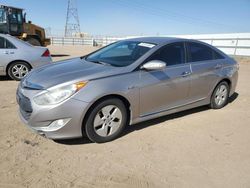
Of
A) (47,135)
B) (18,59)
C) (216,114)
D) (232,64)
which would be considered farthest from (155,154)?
(18,59)

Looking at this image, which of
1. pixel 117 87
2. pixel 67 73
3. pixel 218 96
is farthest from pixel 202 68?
pixel 67 73

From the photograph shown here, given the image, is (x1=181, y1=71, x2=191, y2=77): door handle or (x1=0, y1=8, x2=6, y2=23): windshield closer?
(x1=181, y1=71, x2=191, y2=77): door handle

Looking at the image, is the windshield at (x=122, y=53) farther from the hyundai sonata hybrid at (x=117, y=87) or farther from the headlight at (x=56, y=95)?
the headlight at (x=56, y=95)

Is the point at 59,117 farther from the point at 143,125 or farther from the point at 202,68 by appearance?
the point at 202,68

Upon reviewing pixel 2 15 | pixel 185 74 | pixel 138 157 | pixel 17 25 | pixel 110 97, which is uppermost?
pixel 2 15

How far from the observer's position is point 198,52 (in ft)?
17.5

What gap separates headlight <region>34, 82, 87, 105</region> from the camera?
11.9 ft

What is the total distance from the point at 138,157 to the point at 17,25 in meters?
15.9

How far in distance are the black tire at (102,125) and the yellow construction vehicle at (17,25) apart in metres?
14.6

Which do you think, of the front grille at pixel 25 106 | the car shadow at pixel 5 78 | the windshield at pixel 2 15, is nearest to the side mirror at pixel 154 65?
the front grille at pixel 25 106

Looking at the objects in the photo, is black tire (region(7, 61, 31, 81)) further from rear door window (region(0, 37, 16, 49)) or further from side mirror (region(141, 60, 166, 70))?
side mirror (region(141, 60, 166, 70))

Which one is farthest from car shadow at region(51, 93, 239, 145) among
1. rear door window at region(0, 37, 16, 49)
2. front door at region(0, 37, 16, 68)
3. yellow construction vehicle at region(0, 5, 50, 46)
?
yellow construction vehicle at region(0, 5, 50, 46)

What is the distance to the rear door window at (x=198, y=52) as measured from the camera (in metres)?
5.15

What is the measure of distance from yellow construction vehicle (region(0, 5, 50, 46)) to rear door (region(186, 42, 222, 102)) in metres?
14.0
